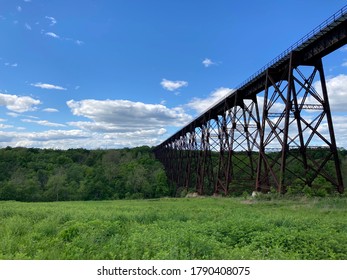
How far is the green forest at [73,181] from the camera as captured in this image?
6425cm

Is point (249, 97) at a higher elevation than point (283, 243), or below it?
higher

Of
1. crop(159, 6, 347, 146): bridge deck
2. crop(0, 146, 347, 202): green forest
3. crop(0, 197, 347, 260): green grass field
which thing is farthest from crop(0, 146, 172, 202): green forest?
crop(0, 197, 347, 260): green grass field

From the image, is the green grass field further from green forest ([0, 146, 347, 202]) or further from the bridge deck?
green forest ([0, 146, 347, 202])

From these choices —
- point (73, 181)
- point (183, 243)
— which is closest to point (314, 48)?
point (183, 243)

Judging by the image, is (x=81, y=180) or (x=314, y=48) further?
(x=81, y=180)

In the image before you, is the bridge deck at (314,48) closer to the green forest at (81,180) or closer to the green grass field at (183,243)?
the green grass field at (183,243)

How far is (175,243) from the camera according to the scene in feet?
19.3

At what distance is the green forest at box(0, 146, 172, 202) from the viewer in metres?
64.2

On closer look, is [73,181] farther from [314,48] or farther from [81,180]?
[314,48]

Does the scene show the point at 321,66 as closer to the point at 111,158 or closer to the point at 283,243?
the point at 283,243

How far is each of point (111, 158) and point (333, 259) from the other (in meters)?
110

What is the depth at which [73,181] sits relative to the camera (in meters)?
74.2
